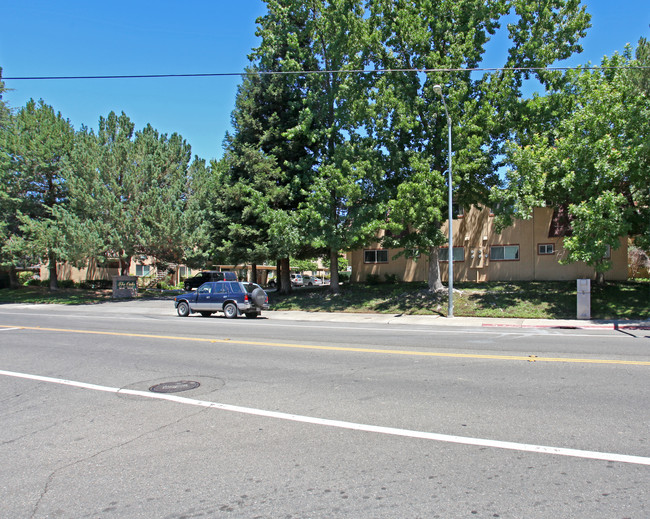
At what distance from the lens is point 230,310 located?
65.1ft

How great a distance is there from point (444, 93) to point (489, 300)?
10234 mm

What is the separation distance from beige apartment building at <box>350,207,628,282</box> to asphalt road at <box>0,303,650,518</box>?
62.8ft

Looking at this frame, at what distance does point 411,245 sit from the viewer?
2138 centimetres

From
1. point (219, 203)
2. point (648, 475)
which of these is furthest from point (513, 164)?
point (648, 475)

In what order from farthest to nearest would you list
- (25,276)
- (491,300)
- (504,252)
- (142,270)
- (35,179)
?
(142,270) → (25,276) → (35,179) → (504,252) → (491,300)

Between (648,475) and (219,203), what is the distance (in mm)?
25214

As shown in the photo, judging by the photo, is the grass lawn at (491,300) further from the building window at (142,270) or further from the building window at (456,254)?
the building window at (142,270)

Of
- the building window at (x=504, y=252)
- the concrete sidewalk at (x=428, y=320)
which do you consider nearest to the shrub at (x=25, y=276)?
the concrete sidewalk at (x=428, y=320)

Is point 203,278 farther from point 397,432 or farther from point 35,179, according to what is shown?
point 397,432

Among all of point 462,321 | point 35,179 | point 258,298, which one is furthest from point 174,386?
point 35,179

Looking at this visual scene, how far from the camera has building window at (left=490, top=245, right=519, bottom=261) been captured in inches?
1107

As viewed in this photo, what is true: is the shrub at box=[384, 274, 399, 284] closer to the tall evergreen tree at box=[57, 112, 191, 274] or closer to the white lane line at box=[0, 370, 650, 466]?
the tall evergreen tree at box=[57, 112, 191, 274]

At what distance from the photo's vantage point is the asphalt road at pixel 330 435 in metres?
3.45

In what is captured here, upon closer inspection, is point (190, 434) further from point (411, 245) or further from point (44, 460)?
point (411, 245)
